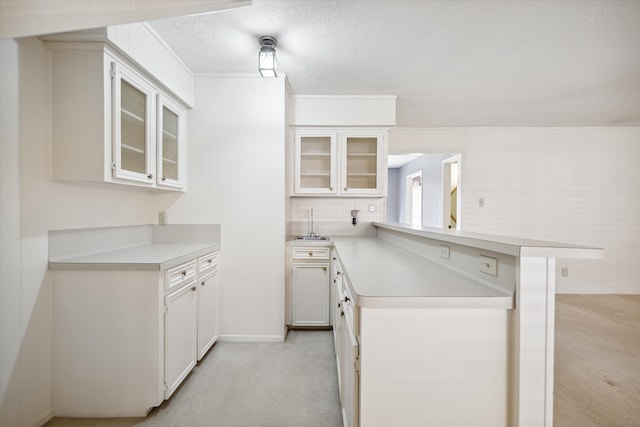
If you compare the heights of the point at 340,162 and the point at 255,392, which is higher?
the point at 340,162

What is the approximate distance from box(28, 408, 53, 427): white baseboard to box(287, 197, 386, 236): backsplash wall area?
242 centimetres

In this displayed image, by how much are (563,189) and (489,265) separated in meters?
4.27

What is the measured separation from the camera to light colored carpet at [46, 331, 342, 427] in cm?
157

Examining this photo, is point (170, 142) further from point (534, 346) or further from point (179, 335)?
point (534, 346)

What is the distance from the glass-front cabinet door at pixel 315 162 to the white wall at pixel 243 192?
64 centimetres

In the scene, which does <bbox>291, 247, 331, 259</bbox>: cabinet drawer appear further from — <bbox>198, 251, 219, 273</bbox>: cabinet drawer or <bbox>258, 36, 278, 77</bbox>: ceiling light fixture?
<bbox>258, 36, 278, 77</bbox>: ceiling light fixture

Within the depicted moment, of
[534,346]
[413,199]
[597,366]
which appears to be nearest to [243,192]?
[534,346]

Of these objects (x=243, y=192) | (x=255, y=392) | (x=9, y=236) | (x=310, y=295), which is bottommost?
(x=255, y=392)

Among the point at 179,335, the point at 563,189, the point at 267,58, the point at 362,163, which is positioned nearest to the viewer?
the point at 179,335

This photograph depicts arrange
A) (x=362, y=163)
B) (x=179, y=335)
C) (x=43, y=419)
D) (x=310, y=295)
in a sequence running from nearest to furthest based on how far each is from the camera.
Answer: (x=43, y=419) → (x=179, y=335) → (x=310, y=295) → (x=362, y=163)

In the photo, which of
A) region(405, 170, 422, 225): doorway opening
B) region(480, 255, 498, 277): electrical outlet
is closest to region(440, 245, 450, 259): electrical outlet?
region(480, 255, 498, 277): electrical outlet

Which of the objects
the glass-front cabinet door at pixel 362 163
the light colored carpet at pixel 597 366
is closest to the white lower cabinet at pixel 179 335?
the glass-front cabinet door at pixel 362 163

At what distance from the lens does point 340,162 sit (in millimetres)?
3182

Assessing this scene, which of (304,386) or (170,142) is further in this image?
(170,142)
